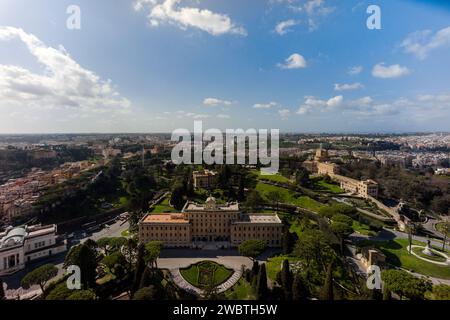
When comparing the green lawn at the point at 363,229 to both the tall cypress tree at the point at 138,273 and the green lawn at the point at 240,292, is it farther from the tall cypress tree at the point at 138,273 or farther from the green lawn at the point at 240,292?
the tall cypress tree at the point at 138,273

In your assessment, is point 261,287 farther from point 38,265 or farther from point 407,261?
point 38,265

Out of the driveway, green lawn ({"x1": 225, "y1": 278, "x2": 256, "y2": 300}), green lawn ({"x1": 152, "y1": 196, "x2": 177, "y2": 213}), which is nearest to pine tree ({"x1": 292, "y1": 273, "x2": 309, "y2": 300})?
green lawn ({"x1": 225, "y1": 278, "x2": 256, "y2": 300})

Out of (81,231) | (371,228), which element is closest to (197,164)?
(81,231)

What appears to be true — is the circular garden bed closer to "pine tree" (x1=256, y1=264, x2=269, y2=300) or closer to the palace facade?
the palace facade

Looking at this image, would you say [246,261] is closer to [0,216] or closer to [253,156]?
[0,216]

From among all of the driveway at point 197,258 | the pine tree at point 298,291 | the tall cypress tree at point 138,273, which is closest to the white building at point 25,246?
the driveway at point 197,258
